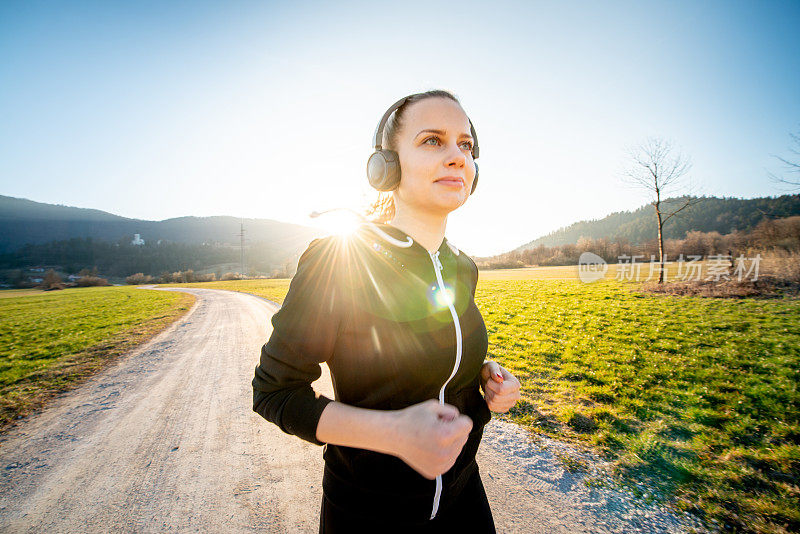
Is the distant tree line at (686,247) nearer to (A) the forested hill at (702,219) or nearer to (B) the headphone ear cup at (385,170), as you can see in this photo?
(A) the forested hill at (702,219)

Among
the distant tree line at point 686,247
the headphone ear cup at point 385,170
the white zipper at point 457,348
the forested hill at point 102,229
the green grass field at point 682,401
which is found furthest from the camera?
the forested hill at point 102,229

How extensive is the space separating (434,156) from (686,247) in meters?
78.5

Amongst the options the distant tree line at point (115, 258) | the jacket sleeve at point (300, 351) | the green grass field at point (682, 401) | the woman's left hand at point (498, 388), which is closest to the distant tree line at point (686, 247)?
the green grass field at point (682, 401)

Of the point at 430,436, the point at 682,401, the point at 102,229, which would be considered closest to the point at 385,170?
the point at 430,436

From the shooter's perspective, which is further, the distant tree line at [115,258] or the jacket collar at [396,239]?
the distant tree line at [115,258]

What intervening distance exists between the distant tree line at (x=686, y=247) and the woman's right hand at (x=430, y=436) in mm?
32961

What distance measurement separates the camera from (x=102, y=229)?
175875 mm

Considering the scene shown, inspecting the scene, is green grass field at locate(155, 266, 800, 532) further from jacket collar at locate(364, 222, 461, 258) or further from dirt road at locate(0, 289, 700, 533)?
jacket collar at locate(364, 222, 461, 258)

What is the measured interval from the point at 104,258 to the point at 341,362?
492 feet

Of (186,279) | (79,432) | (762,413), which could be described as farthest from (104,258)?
(762,413)

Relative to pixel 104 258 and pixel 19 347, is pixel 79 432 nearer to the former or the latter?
pixel 19 347

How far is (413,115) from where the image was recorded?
4.58ft

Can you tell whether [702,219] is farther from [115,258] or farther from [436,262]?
[115,258]

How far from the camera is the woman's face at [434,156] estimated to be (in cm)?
131
